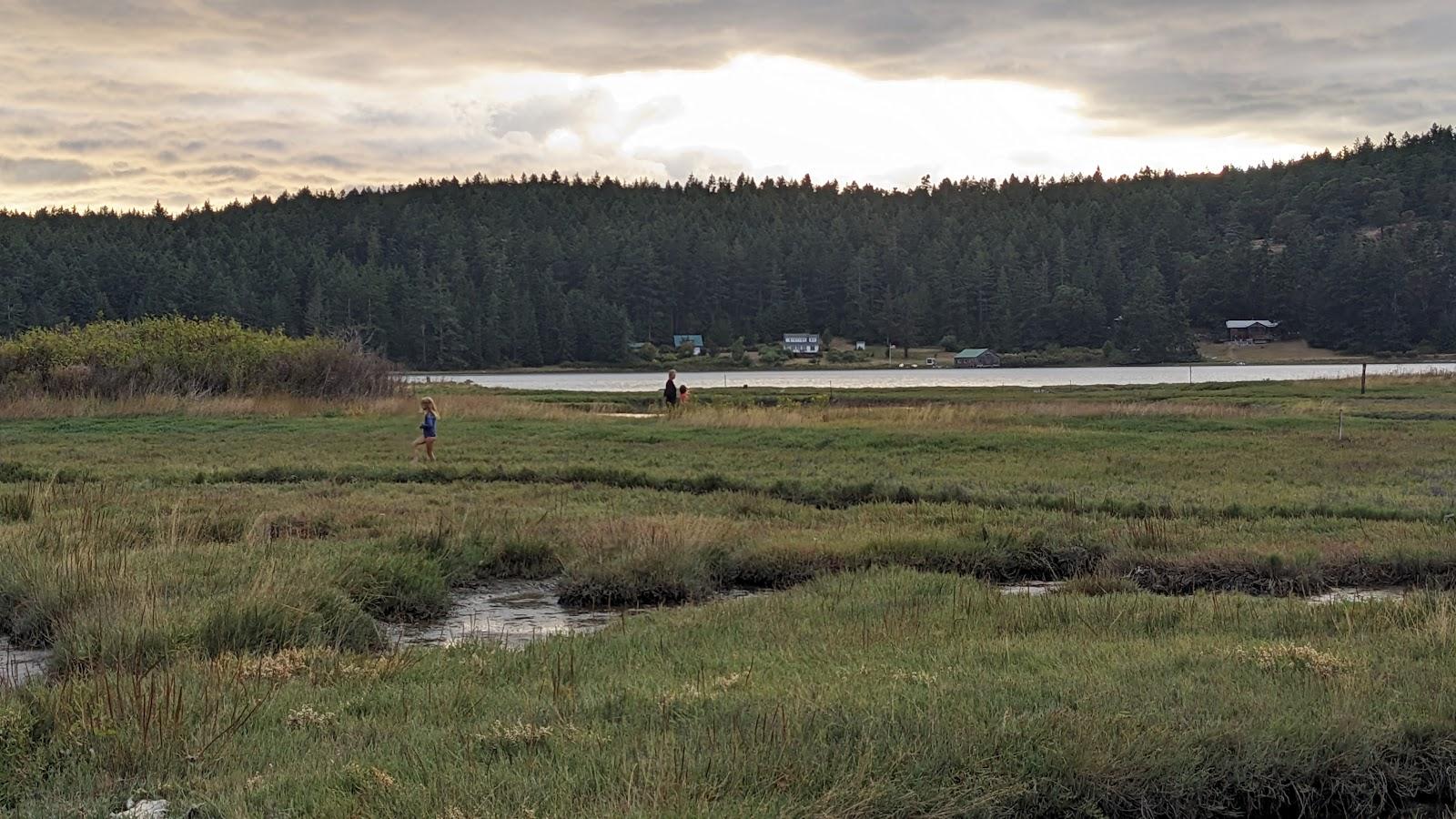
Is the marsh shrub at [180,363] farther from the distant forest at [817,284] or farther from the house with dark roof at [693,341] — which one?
the house with dark roof at [693,341]

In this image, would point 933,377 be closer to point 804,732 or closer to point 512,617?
point 512,617

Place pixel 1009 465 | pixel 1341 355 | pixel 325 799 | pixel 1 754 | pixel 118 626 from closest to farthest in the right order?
pixel 325 799, pixel 1 754, pixel 118 626, pixel 1009 465, pixel 1341 355

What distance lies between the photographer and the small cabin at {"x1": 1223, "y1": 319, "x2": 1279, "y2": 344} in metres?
157

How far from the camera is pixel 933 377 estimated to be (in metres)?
113

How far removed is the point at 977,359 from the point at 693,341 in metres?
41.0

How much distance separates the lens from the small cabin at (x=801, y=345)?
531ft

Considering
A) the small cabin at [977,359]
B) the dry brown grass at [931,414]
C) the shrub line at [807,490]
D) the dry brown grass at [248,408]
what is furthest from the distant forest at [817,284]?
the shrub line at [807,490]

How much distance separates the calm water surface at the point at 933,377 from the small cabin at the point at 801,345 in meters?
18.5

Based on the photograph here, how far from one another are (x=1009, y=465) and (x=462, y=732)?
20.3 meters

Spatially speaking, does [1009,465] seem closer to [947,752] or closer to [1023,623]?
[1023,623]

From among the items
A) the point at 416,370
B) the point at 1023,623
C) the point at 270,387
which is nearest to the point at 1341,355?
the point at 416,370

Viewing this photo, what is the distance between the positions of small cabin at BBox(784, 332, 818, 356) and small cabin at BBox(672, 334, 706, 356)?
12434 millimetres

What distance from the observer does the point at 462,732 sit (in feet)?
23.4

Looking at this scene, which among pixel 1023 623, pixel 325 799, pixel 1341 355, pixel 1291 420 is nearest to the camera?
pixel 325 799
